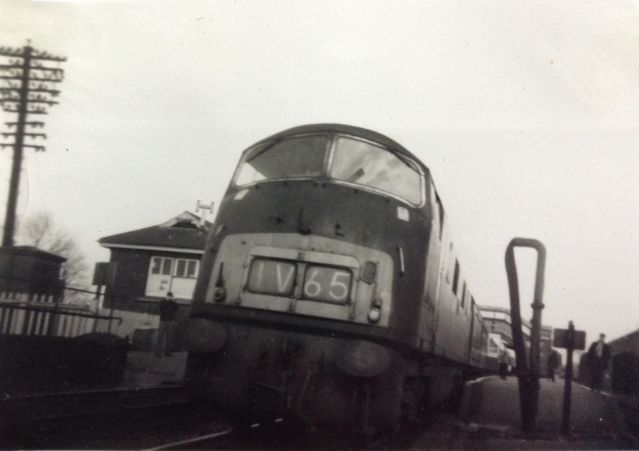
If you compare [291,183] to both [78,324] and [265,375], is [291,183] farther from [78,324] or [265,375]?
[78,324]

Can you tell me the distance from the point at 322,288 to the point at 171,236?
21604 millimetres

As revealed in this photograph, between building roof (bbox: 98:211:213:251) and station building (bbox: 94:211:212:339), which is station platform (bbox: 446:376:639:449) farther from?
building roof (bbox: 98:211:213:251)

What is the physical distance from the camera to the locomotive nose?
5.52m

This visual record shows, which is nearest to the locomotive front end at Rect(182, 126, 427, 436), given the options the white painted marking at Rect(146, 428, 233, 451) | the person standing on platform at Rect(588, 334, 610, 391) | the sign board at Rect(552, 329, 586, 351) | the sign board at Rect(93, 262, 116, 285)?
the white painted marking at Rect(146, 428, 233, 451)

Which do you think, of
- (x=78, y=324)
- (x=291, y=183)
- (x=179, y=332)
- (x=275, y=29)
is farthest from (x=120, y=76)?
(x=78, y=324)

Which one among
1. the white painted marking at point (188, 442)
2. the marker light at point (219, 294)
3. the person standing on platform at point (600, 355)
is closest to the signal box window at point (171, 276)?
the person standing on platform at point (600, 355)

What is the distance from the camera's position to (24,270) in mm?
13695

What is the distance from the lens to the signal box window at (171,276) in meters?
25.3

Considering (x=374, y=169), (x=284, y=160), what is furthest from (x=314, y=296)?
(x=284, y=160)

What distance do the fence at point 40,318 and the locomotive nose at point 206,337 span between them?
4682 mm

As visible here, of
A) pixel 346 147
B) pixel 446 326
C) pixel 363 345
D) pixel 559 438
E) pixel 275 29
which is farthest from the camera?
pixel 559 438

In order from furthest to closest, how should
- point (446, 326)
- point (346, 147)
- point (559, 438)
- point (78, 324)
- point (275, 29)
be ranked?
point (78, 324), point (559, 438), point (446, 326), point (275, 29), point (346, 147)

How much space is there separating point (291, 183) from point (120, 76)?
2.70 metres

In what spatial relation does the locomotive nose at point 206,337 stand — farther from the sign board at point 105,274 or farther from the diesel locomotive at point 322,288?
the sign board at point 105,274
